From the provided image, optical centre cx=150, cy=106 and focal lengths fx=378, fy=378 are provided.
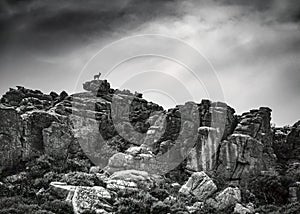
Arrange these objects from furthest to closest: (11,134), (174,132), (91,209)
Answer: (174,132)
(11,134)
(91,209)

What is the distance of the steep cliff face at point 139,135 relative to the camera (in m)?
48.3

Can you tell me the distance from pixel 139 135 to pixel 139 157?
31.5 feet

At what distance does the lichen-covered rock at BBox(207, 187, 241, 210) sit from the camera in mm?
40531

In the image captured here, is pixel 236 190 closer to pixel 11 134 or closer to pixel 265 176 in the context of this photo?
pixel 265 176

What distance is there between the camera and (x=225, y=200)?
4119cm

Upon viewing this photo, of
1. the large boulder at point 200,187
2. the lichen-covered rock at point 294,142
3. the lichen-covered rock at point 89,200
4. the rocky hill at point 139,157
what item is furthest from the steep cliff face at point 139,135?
the lichen-covered rock at point 89,200

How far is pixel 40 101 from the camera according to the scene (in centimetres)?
6806

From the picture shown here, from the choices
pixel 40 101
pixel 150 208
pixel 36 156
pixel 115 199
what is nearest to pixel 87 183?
pixel 115 199

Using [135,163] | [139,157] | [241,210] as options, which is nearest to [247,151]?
[241,210]

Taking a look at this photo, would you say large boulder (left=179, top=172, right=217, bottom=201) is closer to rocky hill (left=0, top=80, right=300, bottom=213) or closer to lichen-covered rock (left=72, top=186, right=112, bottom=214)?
rocky hill (left=0, top=80, right=300, bottom=213)

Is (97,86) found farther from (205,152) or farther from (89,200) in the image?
(89,200)

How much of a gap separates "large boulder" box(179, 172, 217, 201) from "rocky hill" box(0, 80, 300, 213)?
12 cm

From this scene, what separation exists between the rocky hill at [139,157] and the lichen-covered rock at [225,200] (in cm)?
11

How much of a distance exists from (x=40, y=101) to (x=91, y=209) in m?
38.7
